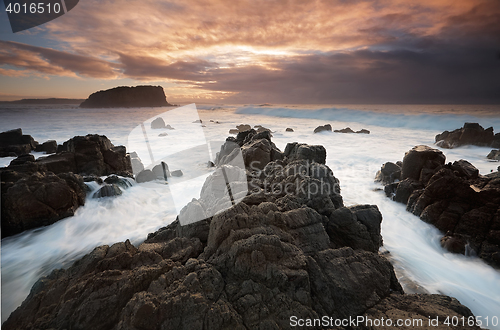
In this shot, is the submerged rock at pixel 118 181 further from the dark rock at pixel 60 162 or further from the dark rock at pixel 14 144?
the dark rock at pixel 14 144

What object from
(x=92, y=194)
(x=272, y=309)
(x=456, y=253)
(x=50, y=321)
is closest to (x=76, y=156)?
(x=92, y=194)

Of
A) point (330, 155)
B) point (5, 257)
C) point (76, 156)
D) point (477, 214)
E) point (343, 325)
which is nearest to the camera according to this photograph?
point (343, 325)

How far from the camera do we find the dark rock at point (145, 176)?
430 inches

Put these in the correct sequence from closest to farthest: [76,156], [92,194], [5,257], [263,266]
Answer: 1. [263,266]
2. [5,257]
3. [92,194]
4. [76,156]

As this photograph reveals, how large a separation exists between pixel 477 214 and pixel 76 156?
1517 centimetres

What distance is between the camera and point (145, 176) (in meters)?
11.1

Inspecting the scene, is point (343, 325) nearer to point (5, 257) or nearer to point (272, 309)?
point (272, 309)

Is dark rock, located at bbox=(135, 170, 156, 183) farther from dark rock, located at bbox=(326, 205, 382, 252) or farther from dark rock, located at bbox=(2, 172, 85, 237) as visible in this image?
dark rock, located at bbox=(326, 205, 382, 252)

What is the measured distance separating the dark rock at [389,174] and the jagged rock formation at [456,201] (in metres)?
1.50

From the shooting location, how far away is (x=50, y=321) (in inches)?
97.3

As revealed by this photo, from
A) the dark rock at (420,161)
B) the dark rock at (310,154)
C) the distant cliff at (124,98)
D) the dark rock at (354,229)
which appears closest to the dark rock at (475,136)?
the dark rock at (420,161)

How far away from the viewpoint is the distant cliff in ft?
270

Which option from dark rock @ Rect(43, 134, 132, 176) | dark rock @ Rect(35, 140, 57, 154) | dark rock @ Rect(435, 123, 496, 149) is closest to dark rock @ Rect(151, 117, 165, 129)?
dark rock @ Rect(35, 140, 57, 154)

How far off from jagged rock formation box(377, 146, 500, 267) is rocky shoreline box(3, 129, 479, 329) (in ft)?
12.3
